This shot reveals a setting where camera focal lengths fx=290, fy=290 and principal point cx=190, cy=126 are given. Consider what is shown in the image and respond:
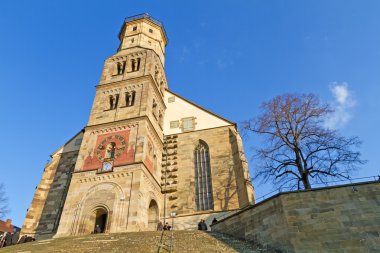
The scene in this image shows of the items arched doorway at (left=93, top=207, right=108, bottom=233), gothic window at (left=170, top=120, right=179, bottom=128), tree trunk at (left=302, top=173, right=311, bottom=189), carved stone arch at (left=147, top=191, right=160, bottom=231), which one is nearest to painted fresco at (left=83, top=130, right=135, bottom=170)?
arched doorway at (left=93, top=207, right=108, bottom=233)

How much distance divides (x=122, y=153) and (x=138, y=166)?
2.09m

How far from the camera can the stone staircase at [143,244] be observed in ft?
37.4

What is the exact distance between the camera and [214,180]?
875 inches

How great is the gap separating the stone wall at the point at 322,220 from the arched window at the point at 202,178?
8.11 m

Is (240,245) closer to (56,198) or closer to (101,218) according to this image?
(101,218)

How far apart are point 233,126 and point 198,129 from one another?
3143mm

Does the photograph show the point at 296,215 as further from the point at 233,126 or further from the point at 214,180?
the point at 233,126

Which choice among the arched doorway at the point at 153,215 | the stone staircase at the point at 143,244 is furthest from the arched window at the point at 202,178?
→ the stone staircase at the point at 143,244

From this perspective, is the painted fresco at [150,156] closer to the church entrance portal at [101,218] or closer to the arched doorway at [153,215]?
the arched doorway at [153,215]

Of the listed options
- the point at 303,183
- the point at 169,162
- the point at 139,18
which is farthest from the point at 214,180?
the point at 139,18

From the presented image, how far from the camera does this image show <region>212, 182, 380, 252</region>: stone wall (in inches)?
444

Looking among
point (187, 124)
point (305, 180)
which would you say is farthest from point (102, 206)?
point (305, 180)

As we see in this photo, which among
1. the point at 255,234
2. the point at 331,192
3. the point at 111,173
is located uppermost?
the point at 111,173

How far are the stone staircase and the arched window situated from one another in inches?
Result: 298
